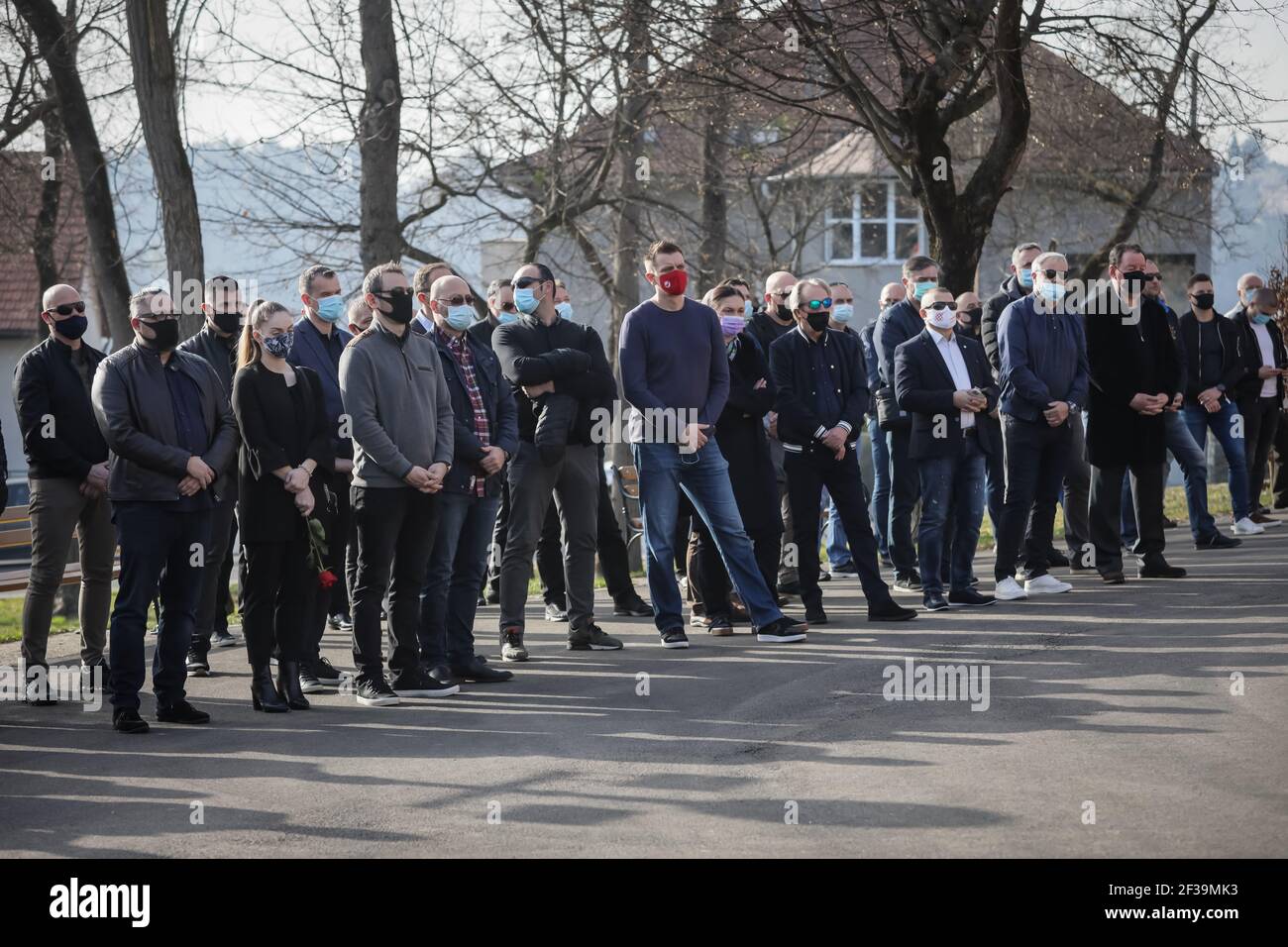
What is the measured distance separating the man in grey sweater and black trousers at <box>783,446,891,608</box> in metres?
3.09

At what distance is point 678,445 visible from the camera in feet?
34.6

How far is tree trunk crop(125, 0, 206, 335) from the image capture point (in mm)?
14672

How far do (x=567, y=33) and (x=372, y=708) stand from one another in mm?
10575

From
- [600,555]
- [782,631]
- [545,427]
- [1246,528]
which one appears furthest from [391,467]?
[1246,528]

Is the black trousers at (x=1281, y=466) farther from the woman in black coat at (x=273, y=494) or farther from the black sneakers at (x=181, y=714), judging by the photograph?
the black sneakers at (x=181, y=714)

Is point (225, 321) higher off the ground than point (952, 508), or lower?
higher

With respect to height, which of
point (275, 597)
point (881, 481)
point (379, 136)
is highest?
point (379, 136)

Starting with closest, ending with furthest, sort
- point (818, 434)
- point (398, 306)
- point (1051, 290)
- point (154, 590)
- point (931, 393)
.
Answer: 1. point (154, 590)
2. point (398, 306)
3. point (818, 434)
4. point (931, 393)
5. point (1051, 290)

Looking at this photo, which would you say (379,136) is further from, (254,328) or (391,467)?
(391,467)

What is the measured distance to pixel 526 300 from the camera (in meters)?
10.4

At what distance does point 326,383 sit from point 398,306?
1228 millimetres

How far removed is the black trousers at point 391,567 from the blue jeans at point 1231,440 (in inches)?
360

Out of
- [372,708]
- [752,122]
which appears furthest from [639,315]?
[752,122]
